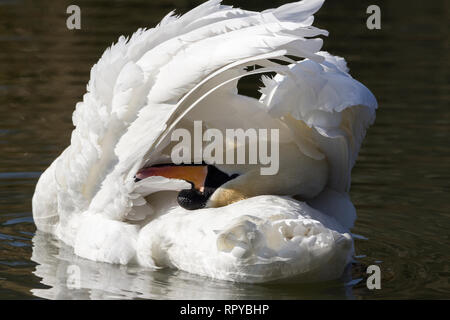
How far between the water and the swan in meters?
0.22

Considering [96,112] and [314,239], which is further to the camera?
[96,112]

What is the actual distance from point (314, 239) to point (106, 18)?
1077cm

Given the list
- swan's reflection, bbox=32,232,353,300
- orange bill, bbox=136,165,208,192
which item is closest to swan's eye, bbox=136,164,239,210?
orange bill, bbox=136,165,208,192

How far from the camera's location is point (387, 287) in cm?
531

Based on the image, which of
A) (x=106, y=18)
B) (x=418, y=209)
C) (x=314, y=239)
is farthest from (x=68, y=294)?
(x=106, y=18)

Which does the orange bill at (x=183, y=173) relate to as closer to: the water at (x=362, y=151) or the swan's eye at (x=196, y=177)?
the swan's eye at (x=196, y=177)

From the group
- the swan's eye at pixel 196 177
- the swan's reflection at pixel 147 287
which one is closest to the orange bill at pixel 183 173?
the swan's eye at pixel 196 177

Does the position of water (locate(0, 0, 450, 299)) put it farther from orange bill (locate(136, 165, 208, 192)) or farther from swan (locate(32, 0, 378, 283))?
orange bill (locate(136, 165, 208, 192))

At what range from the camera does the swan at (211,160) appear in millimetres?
4988

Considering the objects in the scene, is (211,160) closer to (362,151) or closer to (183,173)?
(183,173)

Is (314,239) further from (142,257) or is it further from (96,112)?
(96,112)

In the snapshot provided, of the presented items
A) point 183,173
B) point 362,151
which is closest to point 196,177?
point 183,173

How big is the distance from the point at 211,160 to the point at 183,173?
0.63 ft

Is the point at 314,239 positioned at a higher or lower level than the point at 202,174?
Answer: lower
